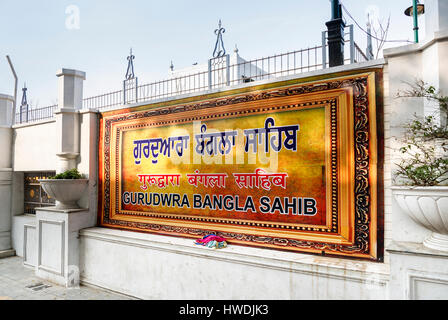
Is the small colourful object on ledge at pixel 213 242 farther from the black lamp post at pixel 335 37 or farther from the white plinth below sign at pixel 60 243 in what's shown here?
the black lamp post at pixel 335 37

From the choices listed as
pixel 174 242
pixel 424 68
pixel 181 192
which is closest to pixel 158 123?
pixel 181 192

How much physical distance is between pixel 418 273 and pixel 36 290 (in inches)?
193

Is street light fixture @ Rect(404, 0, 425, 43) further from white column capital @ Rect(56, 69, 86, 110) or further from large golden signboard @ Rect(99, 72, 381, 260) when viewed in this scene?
white column capital @ Rect(56, 69, 86, 110)

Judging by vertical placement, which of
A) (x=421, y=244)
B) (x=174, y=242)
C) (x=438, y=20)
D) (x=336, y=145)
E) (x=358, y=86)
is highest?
(x=438, y=20)

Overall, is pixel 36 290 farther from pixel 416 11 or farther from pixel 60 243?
pixel 416 11

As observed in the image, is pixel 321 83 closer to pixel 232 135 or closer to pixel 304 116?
pixel 304 116

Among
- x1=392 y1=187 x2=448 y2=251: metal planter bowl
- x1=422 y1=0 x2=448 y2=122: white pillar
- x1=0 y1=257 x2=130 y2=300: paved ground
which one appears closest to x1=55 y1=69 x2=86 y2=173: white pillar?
x1=0 y1=257 x2=130 y2=300: paved ground

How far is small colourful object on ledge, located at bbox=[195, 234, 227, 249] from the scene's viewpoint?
12.1 ft

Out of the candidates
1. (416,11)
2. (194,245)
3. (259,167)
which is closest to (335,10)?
(416,11)

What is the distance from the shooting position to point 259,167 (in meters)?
3.64

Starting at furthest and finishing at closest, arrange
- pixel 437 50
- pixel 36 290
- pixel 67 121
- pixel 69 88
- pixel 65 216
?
pixel 69 88 < pixel 67 121 < pixel 65 216 < pixel 36 290 < pixel 437 50

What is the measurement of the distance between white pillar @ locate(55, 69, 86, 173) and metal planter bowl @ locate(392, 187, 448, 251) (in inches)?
186
